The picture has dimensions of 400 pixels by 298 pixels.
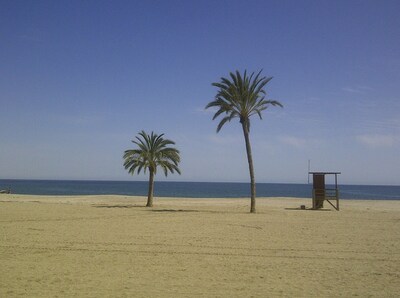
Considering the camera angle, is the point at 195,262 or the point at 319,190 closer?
the point at 195,262

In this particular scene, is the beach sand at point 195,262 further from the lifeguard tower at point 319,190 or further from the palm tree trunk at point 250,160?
the lifeguard tower at point 319,190

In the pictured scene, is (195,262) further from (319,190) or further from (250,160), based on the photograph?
(319,190)

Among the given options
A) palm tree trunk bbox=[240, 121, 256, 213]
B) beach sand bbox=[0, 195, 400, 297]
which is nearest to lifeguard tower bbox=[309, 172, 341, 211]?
palm tree trunk bbox=[240, 121, 256, 213]

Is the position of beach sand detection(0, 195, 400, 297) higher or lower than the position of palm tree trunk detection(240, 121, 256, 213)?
lower


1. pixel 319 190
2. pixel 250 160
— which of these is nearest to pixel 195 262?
pixel 250 160

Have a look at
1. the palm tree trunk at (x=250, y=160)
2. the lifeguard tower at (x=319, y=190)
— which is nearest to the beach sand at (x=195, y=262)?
the palm tree trunk at (x=250, y=160)

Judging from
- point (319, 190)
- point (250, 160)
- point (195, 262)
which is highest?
point (250, 160)

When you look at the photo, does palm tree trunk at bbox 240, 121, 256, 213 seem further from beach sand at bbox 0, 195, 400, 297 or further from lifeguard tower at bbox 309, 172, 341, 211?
beach sand at bbox 0, 195, 400, 297

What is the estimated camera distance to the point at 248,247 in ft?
40.9

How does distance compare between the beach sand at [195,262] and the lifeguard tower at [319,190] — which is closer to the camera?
the beach sand at [195,262]

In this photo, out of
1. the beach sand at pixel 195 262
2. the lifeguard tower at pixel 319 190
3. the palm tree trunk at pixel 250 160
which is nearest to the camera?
the beach sand at pixel 195 262

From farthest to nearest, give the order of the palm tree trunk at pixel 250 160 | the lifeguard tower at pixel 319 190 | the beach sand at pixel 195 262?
the lifeguard tower at pixel 319 190 < the palm tree trunk at pixel 250 160 < the beach sand at pixel 195 262

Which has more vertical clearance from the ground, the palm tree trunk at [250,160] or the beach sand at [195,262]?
the palm tree trunk at [250,160]

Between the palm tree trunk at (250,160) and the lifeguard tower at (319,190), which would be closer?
the palm tree trunk at (250,160)
